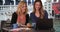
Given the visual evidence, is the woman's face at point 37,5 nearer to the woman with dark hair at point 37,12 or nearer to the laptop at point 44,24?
the woman with dark hair at point 37,12

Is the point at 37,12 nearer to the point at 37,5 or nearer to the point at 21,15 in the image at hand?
the point at 37,5

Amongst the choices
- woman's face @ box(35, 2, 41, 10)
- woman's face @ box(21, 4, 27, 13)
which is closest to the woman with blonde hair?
woman's face @ box(21, 4, 27, 13)

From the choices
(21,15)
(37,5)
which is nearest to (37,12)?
(37,5)

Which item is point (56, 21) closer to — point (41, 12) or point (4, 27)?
point (41, 12)

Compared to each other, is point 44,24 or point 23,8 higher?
point 23,8

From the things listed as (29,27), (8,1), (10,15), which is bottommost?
(29,27)

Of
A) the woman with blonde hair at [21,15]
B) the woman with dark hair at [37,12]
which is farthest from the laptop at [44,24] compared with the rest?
the woman with blonde hair at [21,15]

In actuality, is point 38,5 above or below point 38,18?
above

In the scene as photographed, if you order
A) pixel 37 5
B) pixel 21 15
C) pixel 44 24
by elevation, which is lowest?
pixel 44 24

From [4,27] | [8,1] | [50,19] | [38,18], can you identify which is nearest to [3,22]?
[4,27]

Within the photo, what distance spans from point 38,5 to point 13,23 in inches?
14.4

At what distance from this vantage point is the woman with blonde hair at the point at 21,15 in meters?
2.21

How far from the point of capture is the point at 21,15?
2.24 m

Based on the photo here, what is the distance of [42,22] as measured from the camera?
Answer: 2254 mm
